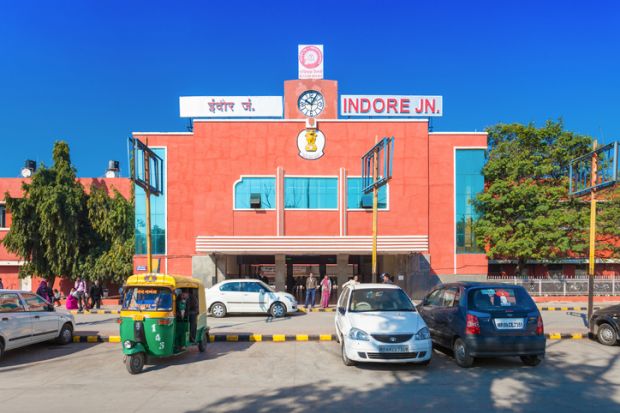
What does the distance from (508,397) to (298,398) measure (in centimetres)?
349

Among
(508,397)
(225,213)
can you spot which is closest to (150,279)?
(508,397)

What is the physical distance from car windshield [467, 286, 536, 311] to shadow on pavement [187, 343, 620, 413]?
1.32 meters

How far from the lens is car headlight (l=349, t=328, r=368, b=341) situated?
29.2 feet

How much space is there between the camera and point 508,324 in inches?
352

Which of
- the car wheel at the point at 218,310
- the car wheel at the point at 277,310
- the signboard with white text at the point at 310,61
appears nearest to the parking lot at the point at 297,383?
the car wheel at the point at 277,310

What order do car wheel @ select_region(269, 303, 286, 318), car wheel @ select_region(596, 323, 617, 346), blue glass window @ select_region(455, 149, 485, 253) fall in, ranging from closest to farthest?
car wheel @ select_region(596, 323, 617, 346) < car wheel @ select_region(269, 303, 286, 318) < blue glass window @ select_region(455, 149, 485, 253)

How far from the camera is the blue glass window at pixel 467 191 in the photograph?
26.0 m

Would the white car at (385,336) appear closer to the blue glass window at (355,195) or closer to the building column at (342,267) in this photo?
the building column at (342,267)

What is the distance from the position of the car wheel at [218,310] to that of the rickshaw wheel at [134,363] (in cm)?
882

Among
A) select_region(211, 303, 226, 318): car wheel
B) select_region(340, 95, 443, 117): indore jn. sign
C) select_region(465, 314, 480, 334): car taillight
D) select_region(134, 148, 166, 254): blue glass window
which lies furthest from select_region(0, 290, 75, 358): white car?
select_region(340, 95, 443, 117): indore jn. sign

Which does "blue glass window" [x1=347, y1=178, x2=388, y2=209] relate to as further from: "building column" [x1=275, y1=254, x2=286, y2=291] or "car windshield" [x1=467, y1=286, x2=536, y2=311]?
"car windshield" [x1=467, y1=286, x2=536, y2=311]

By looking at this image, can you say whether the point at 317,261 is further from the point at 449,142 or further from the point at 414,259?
the point at 449,142

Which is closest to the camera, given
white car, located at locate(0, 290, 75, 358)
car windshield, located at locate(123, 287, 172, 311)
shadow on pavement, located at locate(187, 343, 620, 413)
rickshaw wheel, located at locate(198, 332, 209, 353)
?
shadow on pavement, located at locate(187, 343, 620, 413)

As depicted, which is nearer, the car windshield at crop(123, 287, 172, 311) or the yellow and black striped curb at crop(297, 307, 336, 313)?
the car windshield at crop(123, 287, 172, 311)
